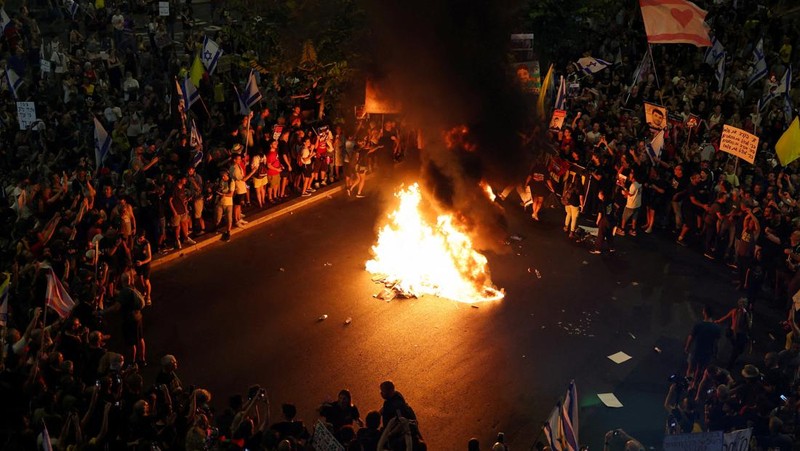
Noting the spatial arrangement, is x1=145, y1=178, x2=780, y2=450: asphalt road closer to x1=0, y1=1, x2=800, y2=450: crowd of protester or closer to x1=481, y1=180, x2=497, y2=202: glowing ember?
x1=0, y1=1, x2=800, y2=450: crowd of protester

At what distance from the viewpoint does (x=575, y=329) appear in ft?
42.9

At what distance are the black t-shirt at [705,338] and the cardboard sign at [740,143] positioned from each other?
19.9ft

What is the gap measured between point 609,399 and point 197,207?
9.01 meters

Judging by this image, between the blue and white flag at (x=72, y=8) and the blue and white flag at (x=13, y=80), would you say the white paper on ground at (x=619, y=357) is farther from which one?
the blue and white flag at (x=72, y=8)

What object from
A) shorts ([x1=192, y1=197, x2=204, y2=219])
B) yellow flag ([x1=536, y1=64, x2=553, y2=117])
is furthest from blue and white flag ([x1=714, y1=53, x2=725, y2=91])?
shorts ([x1=192, y1=197, x2=204, y2=219])

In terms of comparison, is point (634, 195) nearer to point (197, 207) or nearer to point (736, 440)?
point (197, 207)

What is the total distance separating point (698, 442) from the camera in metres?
7.45

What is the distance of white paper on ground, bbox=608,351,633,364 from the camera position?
12.1 m

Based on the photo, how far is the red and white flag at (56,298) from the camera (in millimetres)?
Answer: 9750

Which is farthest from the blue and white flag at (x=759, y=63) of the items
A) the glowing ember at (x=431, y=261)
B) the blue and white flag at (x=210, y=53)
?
the blue and white flag at (x=210, y=53)

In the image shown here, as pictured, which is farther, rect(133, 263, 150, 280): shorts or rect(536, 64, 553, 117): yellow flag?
rect(536, 64, 553, 117): yellow flag

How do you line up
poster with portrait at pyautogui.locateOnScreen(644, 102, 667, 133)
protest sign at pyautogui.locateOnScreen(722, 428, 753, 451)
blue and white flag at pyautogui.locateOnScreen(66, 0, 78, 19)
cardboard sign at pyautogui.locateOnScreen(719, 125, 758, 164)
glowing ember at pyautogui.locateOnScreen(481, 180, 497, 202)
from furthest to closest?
blue and white flag at pyautogui.locateOnScreen(66, 0, 78, 19) → poster with portrait at pyautogui.locateOnScreen(644, 102, 667, 133) → glowing ember at pyautogui.locateOnScreen(481, 180, 497, 202) → cardboard sign at pyautogui.locateOnScreen(719, 125, 758, 164) → protest sign at pyautogui.locateOnScreen(722, 428, 753, 451)

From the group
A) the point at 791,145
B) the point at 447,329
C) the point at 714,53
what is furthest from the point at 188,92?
the point at 714,53

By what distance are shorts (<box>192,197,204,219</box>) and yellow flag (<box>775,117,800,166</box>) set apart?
38.3 feet
